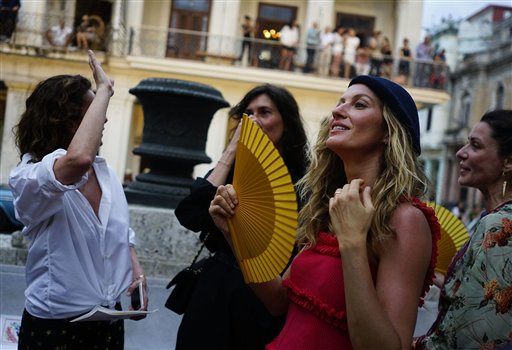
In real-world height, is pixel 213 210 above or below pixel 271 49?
below

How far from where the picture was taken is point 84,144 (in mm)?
2605

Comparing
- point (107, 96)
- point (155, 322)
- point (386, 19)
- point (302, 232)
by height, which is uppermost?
point (386, 19)

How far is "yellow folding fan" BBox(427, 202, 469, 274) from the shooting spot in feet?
11.0

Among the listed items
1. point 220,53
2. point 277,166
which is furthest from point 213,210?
point 220,53

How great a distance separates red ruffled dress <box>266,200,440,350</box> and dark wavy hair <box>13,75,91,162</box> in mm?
1202

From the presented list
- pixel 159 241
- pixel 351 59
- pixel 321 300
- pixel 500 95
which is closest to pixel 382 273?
pixel 321 300

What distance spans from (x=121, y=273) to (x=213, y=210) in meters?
0.83

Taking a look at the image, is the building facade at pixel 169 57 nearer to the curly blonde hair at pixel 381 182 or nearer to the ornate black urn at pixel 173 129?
the ornate black urn at pixel 173 129

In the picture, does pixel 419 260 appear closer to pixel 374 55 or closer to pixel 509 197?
pixel 509 197

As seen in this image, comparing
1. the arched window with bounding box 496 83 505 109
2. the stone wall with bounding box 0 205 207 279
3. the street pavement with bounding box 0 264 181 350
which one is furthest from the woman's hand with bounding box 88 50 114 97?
the arched window with bounding box 496 83 505 109

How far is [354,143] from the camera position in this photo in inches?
88.4

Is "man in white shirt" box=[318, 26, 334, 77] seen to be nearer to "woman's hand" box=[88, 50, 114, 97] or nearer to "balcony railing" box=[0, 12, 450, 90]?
"balcony railing" box=[0, 12, 450, 90]

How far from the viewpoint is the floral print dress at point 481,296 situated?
2.18 meters

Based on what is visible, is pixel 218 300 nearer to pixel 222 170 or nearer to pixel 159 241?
pixel 222 170
